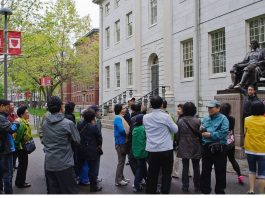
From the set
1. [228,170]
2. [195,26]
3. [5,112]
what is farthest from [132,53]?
[5,112]

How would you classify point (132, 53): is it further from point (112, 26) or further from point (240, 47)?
point (240, 47)

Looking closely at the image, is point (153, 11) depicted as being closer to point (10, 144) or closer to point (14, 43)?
point (14, 43)

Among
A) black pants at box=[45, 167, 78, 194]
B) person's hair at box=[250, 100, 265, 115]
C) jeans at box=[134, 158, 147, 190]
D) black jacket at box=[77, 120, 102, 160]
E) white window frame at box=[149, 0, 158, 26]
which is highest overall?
white window frame at box=[149, 0, 158, 26]

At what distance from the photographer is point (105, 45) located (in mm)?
35094

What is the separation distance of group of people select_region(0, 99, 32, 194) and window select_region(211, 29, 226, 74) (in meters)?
12.8

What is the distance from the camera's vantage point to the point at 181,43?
21.9 m

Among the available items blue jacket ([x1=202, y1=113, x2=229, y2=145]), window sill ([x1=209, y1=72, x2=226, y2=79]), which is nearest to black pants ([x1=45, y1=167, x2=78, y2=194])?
blue jacket ([x1=202, y1=113, x2=229, y2=145])

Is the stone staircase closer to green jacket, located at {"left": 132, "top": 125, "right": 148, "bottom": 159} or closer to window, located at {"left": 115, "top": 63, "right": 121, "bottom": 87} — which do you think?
window, located at {"left": 115, "top": 63, "right": 121, "bottom": 87}

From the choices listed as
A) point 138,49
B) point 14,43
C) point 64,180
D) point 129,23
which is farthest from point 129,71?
point 64,180

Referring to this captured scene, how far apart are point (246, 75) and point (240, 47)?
19.6ft

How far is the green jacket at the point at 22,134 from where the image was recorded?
7742 mm

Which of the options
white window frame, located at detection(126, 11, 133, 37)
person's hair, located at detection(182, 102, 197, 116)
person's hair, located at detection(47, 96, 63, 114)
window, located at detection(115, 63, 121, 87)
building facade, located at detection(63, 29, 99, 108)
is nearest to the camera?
person's hair, located at detection(47, 96, 63, 114)

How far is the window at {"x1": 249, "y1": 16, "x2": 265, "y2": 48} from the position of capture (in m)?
16.2

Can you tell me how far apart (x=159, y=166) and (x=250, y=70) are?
244 inches
